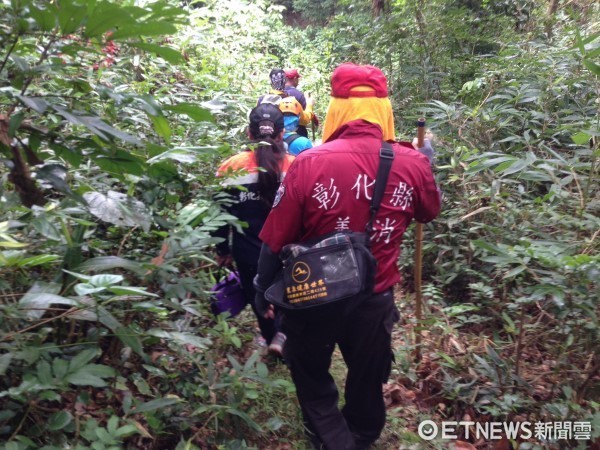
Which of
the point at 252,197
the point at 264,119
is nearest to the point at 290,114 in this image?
the point at 264,119

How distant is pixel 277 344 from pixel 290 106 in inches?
146

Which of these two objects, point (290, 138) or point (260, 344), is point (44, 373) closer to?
point (260, 344)

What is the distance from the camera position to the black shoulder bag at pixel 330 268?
256 cm

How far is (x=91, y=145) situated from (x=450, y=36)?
583 centimetres

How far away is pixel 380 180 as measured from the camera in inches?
106

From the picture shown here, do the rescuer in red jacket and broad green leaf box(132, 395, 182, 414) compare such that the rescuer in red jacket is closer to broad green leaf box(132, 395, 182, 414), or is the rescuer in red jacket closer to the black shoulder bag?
the black shoulder bag

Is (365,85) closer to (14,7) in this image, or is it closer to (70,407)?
(14,7)

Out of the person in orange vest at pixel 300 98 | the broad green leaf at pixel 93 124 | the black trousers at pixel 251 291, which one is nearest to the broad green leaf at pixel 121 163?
the broad green leaf at pixel 93 124

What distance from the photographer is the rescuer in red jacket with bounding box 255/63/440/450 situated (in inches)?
106

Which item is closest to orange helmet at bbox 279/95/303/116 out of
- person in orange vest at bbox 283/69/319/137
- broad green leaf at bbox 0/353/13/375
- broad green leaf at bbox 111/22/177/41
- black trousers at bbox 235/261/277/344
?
person in orange vest at bbox 283/69/319/137

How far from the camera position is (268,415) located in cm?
339

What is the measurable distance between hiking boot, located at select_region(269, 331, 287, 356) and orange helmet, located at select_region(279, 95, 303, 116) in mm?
3515

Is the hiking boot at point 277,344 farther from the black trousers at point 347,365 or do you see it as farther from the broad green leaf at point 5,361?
the broad green leaf at point 5,361

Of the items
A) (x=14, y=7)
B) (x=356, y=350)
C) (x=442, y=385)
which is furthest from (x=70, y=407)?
(x=442, y=385)
